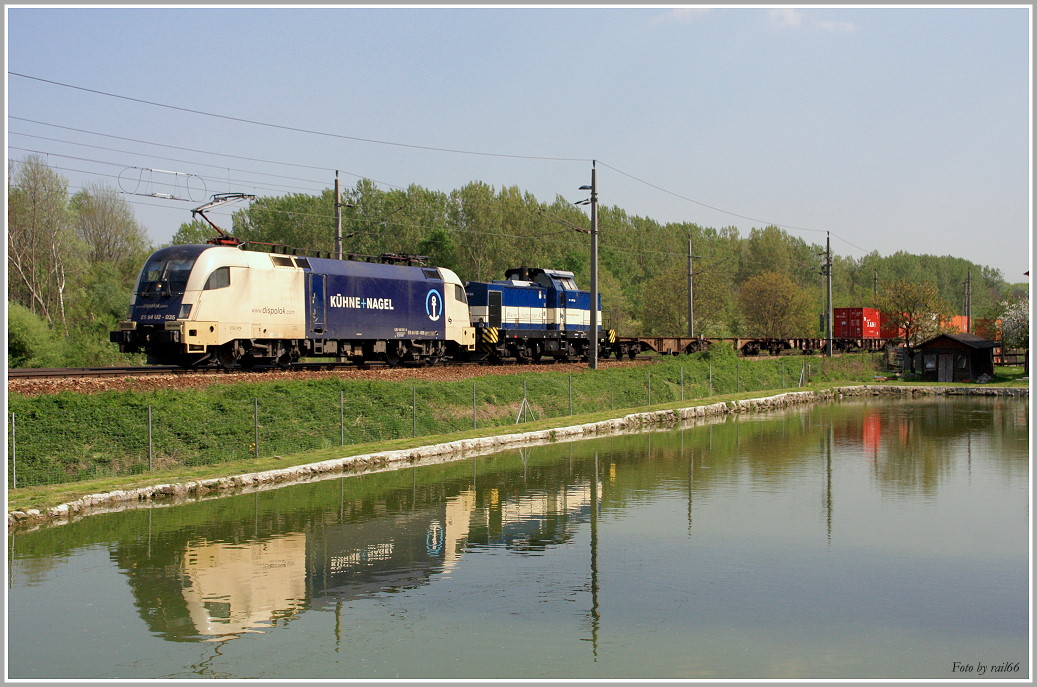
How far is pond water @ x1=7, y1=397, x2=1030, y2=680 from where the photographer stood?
1082 centimetres

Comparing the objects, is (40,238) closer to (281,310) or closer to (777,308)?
(281,310)

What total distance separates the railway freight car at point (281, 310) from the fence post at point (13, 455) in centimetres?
1032

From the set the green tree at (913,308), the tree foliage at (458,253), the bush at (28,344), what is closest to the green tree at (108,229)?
the tree foliage at (458,253)

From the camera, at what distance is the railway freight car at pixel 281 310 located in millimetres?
30391

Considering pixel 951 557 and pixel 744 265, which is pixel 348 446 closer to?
pixel 951 557

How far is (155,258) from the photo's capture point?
3139 centimetres

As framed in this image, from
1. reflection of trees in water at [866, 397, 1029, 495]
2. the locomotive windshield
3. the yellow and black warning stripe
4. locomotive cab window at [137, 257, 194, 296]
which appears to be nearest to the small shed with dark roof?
reflection of trees in water at [866, 397, 1029, 495]

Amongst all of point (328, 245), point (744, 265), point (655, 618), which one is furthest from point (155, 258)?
point (744, 265)

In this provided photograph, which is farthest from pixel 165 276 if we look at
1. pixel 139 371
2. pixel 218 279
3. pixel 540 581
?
pixel 540 581

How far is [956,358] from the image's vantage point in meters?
63.7

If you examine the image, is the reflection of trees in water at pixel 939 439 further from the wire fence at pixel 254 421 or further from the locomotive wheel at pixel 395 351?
the locomotive wheel at pixel 395 351

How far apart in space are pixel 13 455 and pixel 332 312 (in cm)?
1835

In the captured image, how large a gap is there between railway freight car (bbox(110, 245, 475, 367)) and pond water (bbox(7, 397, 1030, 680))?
35.5 ft

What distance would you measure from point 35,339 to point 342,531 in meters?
33.7
